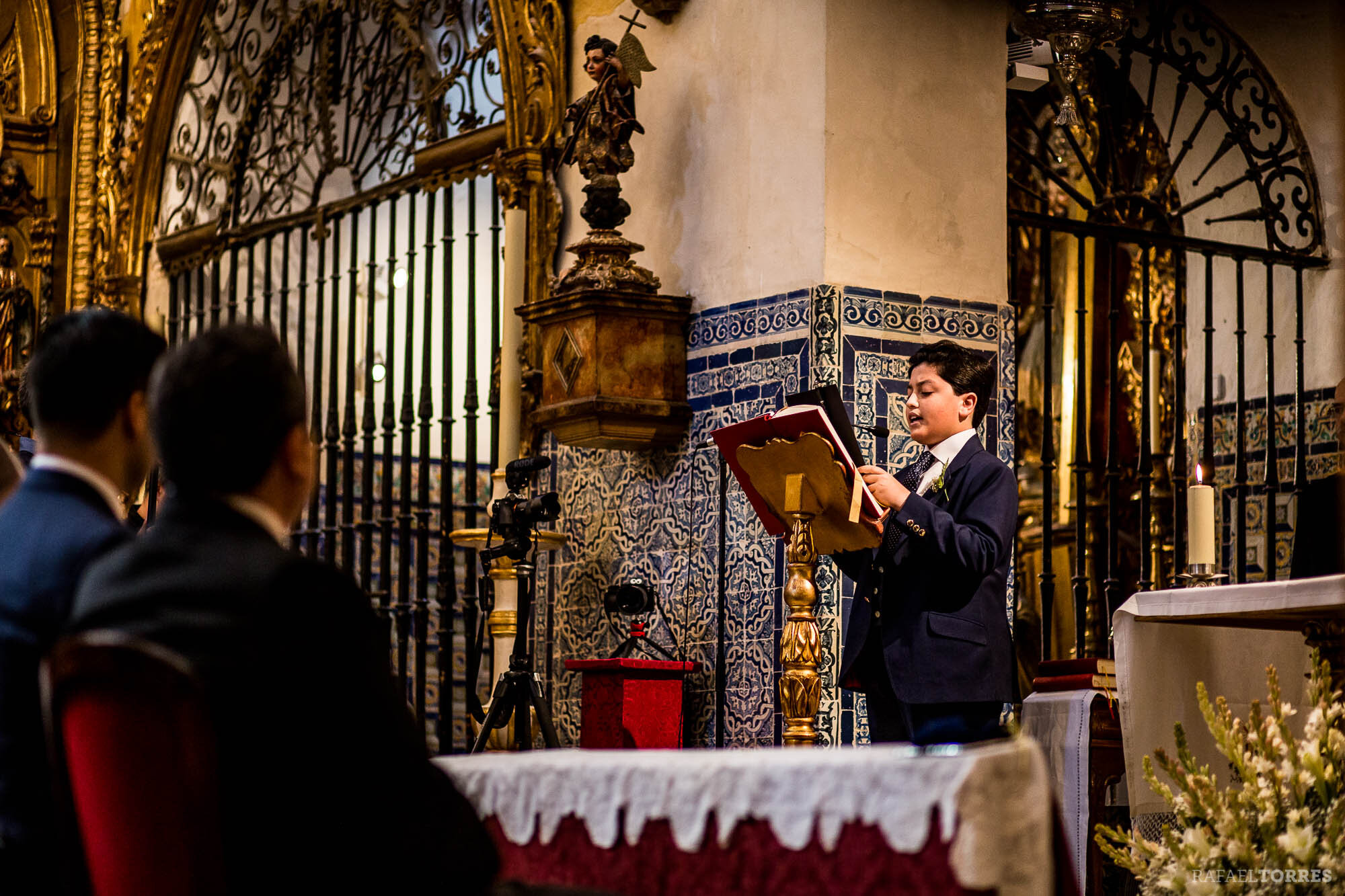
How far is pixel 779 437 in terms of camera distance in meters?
4.41

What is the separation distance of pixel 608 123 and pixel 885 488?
225cm

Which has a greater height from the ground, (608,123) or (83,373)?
(608,123)

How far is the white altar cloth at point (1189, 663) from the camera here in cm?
436

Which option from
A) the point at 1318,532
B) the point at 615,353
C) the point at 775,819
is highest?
the point at 615,353

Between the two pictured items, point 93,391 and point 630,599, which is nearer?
point 93,391

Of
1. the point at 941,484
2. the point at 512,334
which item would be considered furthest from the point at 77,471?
the point at 512,334

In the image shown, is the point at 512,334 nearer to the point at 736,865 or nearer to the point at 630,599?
the point at 630,599

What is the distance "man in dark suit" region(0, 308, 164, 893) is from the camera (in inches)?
81.7

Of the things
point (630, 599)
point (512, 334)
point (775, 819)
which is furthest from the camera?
point (512, 334)

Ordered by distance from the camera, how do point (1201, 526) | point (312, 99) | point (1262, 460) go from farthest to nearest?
point (312, 99) → point (1262, 460) → point (1201, 526)

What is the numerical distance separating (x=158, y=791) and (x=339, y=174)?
7794 millimetres

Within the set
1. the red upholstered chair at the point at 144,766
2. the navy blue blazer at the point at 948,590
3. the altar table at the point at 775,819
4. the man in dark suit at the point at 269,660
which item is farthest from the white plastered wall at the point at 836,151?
the red upholstered chair at the point at 144,766

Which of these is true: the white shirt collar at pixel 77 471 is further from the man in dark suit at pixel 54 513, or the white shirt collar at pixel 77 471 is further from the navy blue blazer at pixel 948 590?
the navy blue blazer at pixel 948 590

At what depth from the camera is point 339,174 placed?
927cm
